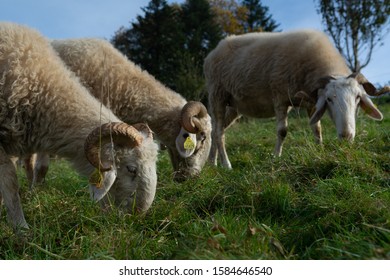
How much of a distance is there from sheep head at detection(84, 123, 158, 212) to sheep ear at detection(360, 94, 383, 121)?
12.2 feet

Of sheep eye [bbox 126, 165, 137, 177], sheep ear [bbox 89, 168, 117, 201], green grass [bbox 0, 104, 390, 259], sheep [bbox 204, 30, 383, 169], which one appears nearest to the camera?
green grass [bbox 0, 104, 390, 259]

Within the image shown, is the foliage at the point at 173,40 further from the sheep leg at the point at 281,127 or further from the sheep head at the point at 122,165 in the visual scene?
the sheep head at the point at 122,165

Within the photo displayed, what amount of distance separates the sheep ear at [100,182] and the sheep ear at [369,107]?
13.6ft

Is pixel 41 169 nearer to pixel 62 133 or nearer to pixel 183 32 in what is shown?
pixel 62 133

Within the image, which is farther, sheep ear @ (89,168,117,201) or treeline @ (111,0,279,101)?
treeline @ (111,0,279,101)

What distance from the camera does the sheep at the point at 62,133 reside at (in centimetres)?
371

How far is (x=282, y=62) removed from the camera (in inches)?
283

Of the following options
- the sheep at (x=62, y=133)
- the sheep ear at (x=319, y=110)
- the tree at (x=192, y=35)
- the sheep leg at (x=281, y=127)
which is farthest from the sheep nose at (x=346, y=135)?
the tree at (x=192, y=35)

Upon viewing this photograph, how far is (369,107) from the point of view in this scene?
6484 mm

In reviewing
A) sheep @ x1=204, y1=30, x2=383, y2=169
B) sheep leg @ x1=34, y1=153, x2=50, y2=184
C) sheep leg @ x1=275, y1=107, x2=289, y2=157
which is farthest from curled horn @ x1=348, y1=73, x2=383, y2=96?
sheep leg @ x1=34, y1=153, x2=50, y2=184

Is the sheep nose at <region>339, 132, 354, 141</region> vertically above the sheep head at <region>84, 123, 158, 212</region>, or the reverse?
the sheep head at <region>84, 123, 158, 212</region>

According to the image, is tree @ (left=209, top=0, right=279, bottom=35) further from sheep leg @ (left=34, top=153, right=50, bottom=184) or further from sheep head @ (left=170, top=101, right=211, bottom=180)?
sheep leg @ (left=34, top=153, right=50, bottom=184)

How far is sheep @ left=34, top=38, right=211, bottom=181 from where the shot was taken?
228 inches
